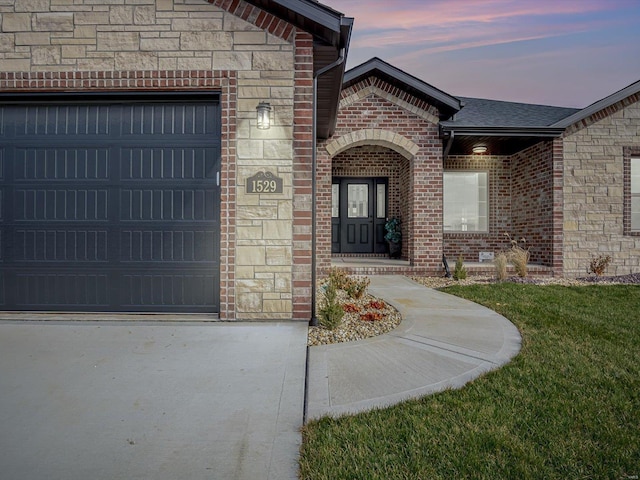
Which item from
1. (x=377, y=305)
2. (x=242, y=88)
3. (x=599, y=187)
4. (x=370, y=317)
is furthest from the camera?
(x=599, y=187)

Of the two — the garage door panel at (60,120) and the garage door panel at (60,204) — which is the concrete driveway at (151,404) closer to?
the garage door panel at (60,204)

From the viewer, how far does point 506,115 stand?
9797mm

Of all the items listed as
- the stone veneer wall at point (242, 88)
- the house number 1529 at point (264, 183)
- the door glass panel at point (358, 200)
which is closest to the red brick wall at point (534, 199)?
the door glass panel at point (358, 200)

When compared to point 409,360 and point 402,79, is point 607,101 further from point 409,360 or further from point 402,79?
point 409,360

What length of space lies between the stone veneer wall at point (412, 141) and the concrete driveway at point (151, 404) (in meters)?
5.65

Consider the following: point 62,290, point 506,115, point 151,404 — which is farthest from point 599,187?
point 62,290

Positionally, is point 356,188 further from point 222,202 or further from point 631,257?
point 222,202

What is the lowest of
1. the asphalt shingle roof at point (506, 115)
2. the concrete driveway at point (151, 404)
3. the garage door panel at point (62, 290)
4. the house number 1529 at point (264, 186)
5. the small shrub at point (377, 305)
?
the concrete driveway at point (151, 404)

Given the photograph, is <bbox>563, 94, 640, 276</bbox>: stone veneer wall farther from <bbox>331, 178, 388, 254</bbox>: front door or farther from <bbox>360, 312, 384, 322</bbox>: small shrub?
<bbox>360, 312, 384, 322</bbox>: small shrub

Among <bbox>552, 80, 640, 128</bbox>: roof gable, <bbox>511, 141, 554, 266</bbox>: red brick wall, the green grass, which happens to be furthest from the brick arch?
the green grass

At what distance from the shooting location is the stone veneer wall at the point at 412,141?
29.3ft

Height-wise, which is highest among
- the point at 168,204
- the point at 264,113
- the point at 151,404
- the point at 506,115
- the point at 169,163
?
the point at 506,115

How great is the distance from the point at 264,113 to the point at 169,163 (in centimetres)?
135

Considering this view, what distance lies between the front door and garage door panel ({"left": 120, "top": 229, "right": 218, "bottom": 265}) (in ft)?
24.8
